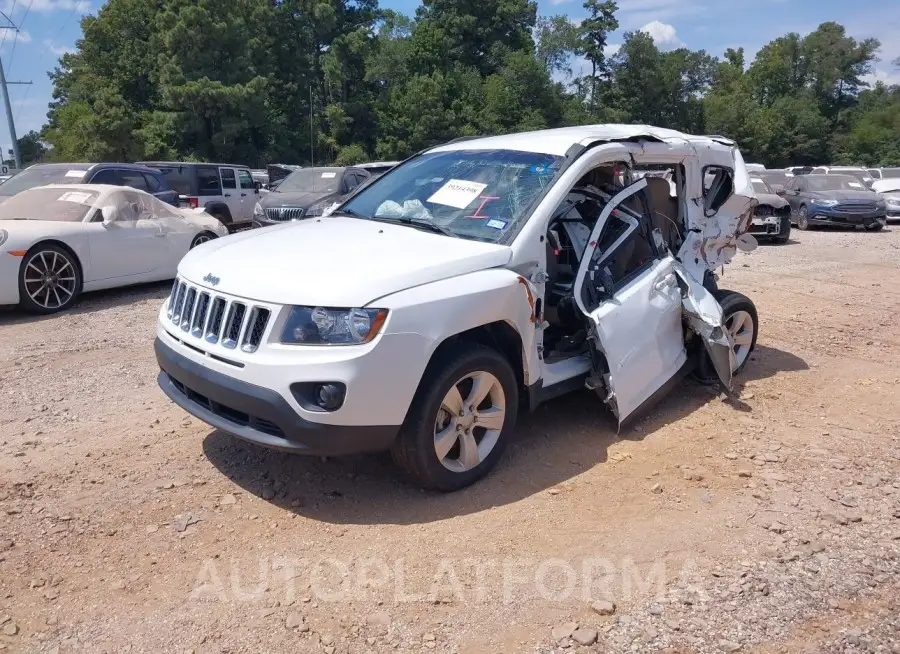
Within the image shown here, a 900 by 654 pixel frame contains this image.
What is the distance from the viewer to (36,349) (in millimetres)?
6633

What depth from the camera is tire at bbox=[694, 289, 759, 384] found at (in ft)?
18.3

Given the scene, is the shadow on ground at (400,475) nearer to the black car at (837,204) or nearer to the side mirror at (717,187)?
the side mirror at (717,187)

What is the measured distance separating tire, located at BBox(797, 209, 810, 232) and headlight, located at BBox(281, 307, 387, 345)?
745 inches

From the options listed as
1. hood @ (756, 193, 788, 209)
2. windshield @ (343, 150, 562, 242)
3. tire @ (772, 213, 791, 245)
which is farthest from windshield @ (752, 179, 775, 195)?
windshield @ (343, 150, 562, 242)

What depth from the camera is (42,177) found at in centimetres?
1135

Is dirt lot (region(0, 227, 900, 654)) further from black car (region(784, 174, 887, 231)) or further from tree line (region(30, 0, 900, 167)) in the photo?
tree line (region(30, 0, 900, 167))

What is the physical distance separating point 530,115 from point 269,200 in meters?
44.9

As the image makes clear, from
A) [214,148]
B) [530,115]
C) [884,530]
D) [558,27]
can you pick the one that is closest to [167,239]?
[884,530]

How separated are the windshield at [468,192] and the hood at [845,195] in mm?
17096

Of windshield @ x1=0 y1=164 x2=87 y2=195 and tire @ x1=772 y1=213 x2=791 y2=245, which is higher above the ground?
windshield @ x1=0 y1=164 x2=87 y2=195

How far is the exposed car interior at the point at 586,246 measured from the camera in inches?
186

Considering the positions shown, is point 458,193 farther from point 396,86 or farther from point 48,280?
point 396,86

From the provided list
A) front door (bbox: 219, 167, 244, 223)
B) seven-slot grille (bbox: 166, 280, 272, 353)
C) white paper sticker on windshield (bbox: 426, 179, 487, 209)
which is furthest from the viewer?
front door (bbox: 219, 167, 244, 223)

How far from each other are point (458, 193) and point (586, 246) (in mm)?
878
